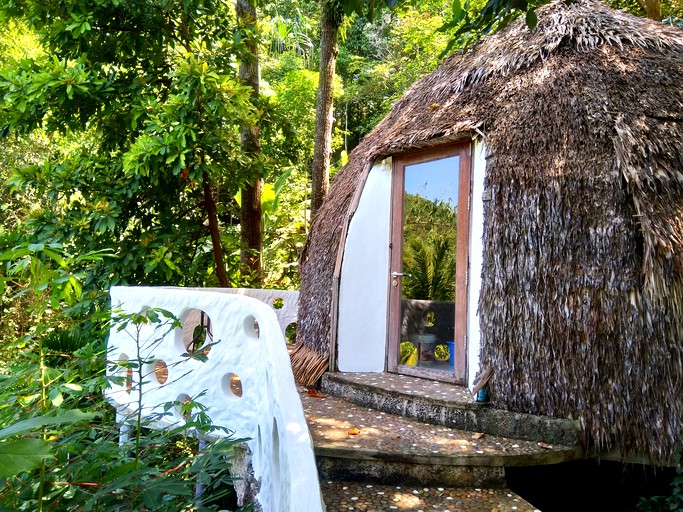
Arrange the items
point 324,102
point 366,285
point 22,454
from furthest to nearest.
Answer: point 324,102
point 366,285
point 22,454

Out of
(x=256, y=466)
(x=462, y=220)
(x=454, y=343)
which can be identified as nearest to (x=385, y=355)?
(x=454, y=343)

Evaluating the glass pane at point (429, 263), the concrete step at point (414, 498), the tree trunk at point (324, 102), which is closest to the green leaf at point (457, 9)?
the glass pane at point (429, 263)

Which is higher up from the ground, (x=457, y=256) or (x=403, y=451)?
(x=457, y=256)

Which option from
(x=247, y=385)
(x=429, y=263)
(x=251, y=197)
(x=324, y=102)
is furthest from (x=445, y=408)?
(x=324, y=102)

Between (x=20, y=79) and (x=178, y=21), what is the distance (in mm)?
2018

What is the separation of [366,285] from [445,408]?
153 centimetres

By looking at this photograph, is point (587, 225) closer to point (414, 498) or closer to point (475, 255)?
point (475, 255)

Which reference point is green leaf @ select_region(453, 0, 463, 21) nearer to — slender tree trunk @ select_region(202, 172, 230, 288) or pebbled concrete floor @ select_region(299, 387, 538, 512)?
pebbled concrete floor @ select_region(299, 387, 538, 512)

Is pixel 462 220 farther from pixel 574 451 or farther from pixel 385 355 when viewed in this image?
pixel 574 451

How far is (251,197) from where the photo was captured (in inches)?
A: 329

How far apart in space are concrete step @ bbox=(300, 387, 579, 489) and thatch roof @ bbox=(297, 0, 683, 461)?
0.36 meters

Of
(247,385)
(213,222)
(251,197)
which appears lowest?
(247,385)

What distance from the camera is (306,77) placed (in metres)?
12.4

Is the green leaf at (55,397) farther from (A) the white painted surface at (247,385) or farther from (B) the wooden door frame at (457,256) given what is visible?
(B) the wooden door frame at (457,256)
